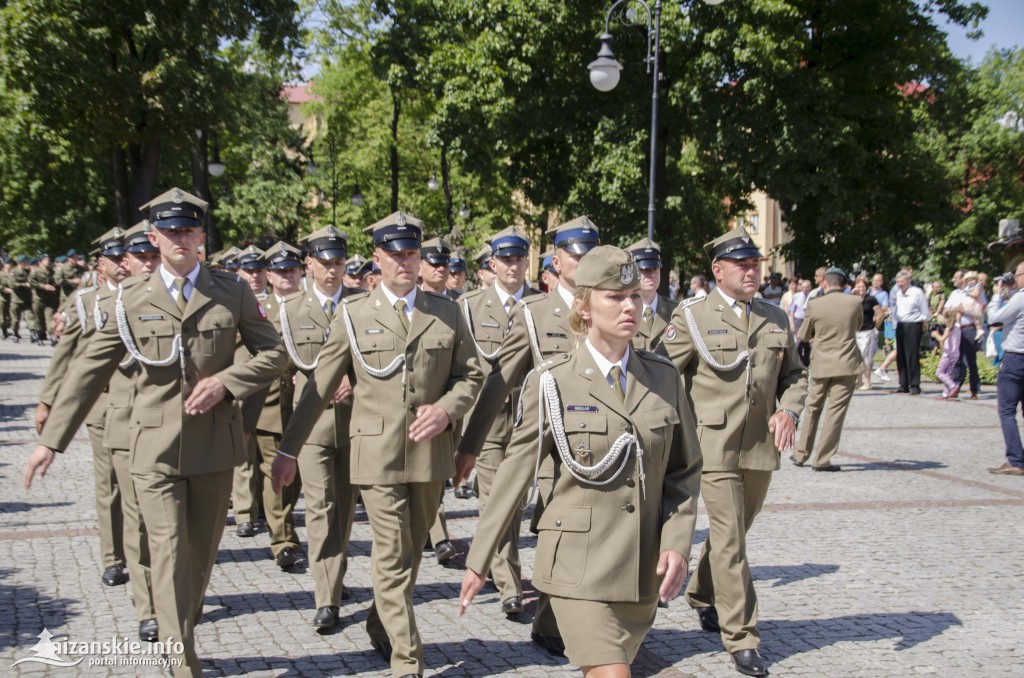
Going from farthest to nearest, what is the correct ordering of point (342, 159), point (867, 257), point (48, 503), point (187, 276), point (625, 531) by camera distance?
1. point (342, 159)
2. point (867, 257)
3. point (48, 503)
4. point (187, 276)
5. point (625, 531)

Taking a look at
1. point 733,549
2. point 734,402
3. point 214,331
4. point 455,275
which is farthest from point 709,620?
point 455,275

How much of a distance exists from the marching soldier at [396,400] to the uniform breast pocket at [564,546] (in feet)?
4.99

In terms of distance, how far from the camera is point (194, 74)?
25.2 m

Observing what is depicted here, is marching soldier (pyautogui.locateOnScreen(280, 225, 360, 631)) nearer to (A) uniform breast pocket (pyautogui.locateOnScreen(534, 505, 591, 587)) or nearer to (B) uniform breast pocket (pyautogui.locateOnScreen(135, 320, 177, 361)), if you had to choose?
(B) uniform breast pocket (pyautogui.locateOnScreen(135, 320, 177, 361))

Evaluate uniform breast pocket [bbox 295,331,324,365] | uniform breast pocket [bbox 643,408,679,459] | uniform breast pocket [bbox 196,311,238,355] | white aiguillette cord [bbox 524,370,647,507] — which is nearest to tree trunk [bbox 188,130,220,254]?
uniform breast pocket [bbox 295,331,324,365]

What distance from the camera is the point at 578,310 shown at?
165 inches

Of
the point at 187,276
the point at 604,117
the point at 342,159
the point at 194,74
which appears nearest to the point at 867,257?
the point at 604,117

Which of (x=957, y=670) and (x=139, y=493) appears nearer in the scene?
(x=139, y=493)

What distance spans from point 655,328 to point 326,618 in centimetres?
299

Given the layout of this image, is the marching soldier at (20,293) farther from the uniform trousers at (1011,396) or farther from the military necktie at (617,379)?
the military necktie at (617,379)

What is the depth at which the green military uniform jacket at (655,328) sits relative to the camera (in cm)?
721

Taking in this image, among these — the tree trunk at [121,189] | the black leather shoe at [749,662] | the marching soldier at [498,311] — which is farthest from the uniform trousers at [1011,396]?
the tree trunk at [121,189]

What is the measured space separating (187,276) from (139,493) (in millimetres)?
1109

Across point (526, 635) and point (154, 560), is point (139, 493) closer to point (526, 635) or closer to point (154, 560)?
point (154, 560)
